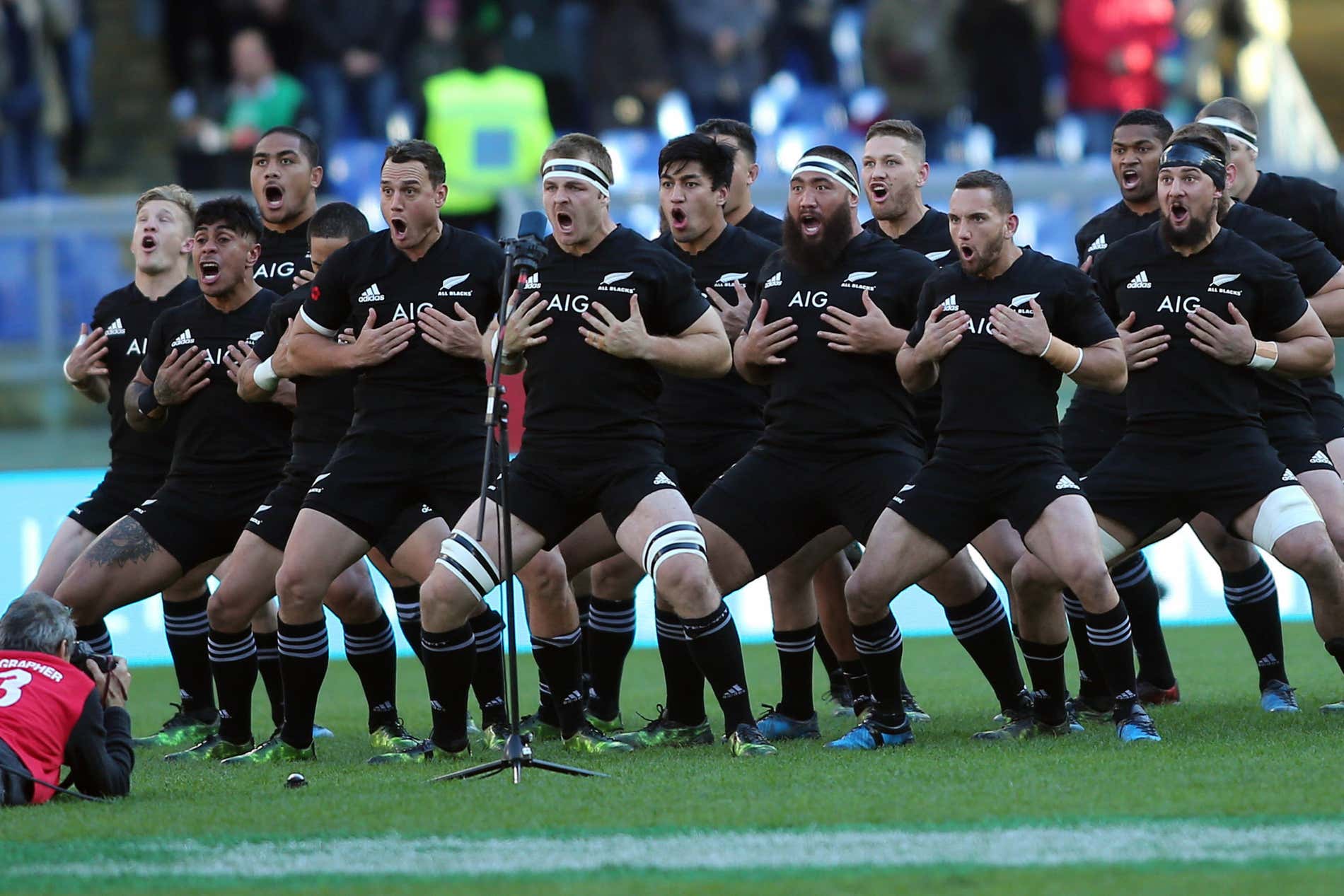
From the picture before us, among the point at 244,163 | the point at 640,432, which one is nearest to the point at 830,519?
the point at 640,432

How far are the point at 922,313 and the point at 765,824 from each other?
2.82 m

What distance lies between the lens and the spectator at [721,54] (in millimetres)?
19172

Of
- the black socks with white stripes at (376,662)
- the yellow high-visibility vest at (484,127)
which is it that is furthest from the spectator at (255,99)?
the black socks with white stripes at (376,662)

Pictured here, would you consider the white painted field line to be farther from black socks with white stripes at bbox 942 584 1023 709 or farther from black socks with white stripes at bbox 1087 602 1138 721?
black socks with white stripes at bbox 942 584 1023 709

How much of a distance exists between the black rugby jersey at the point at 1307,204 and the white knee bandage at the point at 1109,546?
2253mm

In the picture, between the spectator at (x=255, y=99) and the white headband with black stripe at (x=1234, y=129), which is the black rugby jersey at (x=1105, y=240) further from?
the spectator at (x=255, y=99)

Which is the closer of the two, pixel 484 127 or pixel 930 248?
pixel 930 248

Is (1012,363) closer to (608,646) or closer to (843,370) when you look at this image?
(843,370)

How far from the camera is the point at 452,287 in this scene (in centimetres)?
891

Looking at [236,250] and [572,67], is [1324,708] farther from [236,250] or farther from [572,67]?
[572,67]

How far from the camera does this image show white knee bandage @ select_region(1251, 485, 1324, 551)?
29.5 ft

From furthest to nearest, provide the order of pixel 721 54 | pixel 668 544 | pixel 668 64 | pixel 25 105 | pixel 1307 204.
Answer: pixel 668 64 → pixel 721 54 → pixel 25 105 → pixel 1307 204 → pixel 668 544

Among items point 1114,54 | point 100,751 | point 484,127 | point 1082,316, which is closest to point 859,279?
point 1082,316

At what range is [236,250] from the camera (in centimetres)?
984
